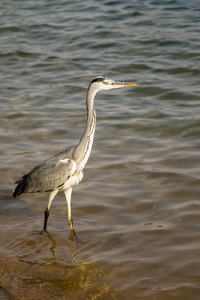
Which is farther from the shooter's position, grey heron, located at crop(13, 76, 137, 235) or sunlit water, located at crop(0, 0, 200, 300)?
→ grey heron, located at crop(13, 76, 137, 235)

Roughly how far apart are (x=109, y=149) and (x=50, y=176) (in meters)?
2.51

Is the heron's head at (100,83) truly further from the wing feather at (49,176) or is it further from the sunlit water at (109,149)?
the sunlit water at (109,149)

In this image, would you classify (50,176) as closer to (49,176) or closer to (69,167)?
(49,176)

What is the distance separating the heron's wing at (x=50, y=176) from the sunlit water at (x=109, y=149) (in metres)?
0.50

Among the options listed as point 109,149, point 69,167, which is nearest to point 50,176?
point 69,167

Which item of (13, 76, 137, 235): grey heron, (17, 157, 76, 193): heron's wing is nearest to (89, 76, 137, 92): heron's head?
(13, 76, 137, 235): grey heron

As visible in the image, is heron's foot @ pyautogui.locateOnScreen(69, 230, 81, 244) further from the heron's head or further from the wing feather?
the heron's head

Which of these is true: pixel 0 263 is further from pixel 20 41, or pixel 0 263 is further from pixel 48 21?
pixel 48 21

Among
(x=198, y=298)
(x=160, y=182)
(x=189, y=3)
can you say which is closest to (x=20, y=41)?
(x=189, y=3)

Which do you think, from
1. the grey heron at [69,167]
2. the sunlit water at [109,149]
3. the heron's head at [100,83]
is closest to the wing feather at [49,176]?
the grey heron at [69,167]

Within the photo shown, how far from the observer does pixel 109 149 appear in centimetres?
812

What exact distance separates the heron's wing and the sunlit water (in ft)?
1.64

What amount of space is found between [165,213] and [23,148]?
2924mm

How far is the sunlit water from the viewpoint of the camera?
198 inches
